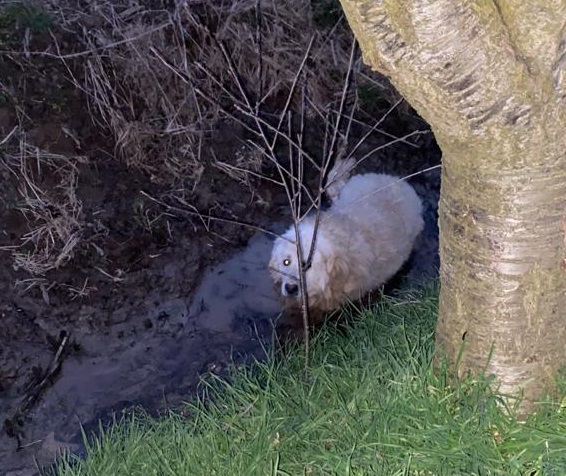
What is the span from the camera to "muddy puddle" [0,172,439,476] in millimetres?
2984

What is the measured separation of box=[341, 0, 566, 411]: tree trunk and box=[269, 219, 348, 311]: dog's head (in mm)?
1545

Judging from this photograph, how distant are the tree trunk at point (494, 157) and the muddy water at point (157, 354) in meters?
1.66

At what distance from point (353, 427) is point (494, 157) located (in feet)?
2.72

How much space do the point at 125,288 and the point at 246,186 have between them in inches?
35.9

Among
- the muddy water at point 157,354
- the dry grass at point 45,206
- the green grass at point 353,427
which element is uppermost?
the dry grass at point 45,206

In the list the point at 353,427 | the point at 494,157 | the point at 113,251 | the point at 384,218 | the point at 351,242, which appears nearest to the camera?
the point at 494,157

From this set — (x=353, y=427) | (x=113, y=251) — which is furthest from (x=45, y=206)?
(x=353, y=427)

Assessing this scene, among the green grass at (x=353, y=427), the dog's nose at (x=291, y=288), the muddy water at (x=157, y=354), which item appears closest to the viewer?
the green grass at (x=353, y=427)

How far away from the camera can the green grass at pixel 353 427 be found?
1.68 m

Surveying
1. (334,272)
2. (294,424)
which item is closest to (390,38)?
(294,424)

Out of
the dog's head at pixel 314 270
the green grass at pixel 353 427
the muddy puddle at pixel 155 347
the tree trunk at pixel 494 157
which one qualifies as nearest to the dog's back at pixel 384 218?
the muddy puddle at pixel 155 347

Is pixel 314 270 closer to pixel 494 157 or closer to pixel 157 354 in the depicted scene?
pixel 157 354

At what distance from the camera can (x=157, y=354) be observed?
330 cm

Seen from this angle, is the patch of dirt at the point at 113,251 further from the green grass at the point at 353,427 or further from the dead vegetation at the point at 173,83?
the green grass at the point at 353,427
